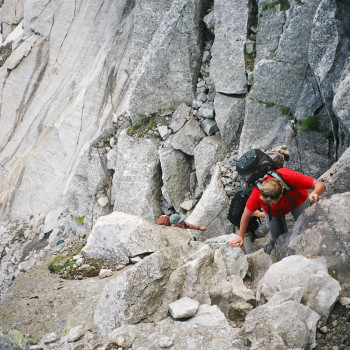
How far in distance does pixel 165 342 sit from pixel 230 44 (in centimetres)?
1417

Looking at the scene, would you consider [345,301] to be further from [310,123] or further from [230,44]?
[230,44]

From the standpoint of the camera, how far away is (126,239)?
11188 millimetres

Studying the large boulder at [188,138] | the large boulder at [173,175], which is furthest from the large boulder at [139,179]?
the large boulder at [188,138]

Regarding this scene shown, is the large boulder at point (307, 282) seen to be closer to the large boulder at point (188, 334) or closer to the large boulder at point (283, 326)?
the large boulder at point (283, 326)

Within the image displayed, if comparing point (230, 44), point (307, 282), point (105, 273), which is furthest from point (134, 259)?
point (230, 44)

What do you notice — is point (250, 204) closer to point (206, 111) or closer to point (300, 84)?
point (300, 84)

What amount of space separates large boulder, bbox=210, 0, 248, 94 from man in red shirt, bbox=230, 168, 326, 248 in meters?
8.86

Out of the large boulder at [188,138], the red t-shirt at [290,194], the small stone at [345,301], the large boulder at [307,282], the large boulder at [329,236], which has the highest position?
the large boulder at [188,138]

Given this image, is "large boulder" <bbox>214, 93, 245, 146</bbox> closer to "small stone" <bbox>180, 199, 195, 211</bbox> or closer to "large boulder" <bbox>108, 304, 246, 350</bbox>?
"small stone" <bbox>180, 199, 195, 211</bbox>

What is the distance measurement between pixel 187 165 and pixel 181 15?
26.4ft

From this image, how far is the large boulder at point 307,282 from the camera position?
20.5ft

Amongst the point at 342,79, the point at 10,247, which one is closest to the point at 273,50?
the point at 342,79

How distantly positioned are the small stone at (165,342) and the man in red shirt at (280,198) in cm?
300

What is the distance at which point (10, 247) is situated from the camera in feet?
80.6
